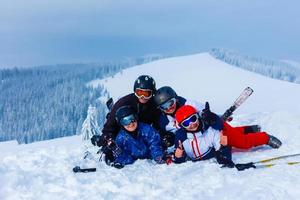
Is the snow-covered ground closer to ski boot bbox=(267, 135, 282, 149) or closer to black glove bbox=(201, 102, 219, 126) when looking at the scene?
ski boot bbox=(267, 135, 282, 149)

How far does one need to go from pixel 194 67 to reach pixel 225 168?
17635 cm

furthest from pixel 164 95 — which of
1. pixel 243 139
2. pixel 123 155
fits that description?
pixel 243 139

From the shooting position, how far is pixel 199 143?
9703 mm

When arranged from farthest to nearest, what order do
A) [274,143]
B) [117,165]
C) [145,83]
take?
[274,143]
[145,83]
[117,165]

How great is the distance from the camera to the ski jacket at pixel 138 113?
10539 mm

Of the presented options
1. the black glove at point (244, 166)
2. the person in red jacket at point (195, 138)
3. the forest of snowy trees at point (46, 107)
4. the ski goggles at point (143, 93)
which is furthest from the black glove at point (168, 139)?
the forest of snowy trees at point (46, 107)

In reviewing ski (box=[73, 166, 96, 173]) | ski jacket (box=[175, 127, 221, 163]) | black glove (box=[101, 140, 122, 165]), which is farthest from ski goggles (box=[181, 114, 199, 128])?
ski (box=[73, 166, 96, 173])

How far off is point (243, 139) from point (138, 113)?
7.77ft

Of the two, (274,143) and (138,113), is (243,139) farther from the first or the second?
(138,113)

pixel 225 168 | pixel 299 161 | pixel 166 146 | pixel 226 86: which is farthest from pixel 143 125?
pixel 226 86

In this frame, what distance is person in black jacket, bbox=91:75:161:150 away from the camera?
10367 mm

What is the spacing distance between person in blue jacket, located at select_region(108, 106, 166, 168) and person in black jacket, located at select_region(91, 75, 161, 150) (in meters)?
0.32

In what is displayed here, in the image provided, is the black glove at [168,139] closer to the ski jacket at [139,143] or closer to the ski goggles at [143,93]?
the ski jacket at [139,143]

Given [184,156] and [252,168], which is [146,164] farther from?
[252,168]
